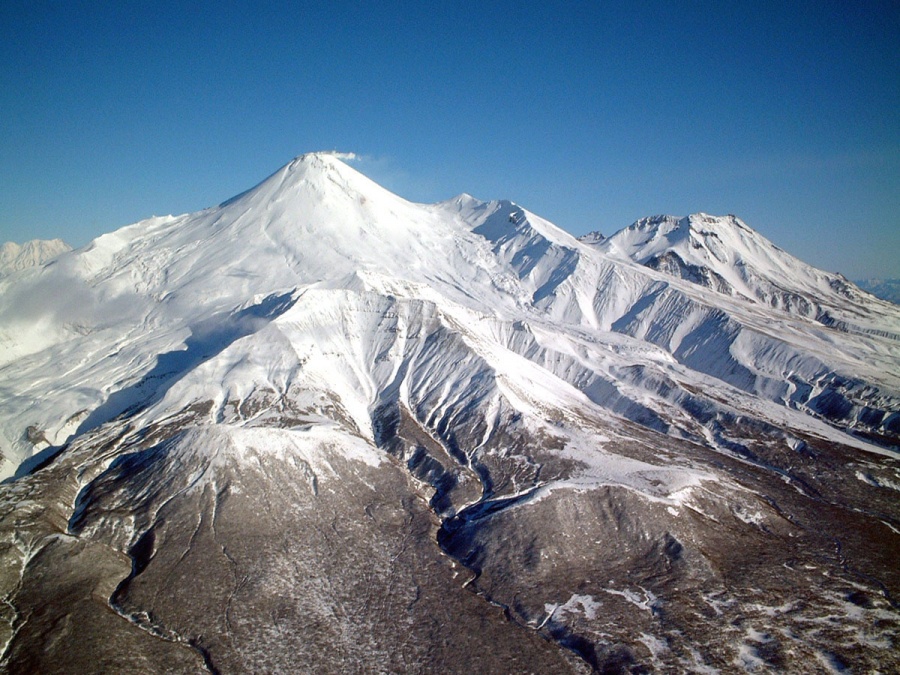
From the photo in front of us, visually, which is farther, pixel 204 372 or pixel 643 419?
pixel 643 419

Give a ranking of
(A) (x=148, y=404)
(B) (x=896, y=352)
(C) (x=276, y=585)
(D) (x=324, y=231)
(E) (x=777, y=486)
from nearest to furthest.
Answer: (C) (x=276, y=585) < (E) (x=777, y=486) < (A) (x=148, y=404) < (B) (x=896, y=352) < (D) (x=324, y=231)

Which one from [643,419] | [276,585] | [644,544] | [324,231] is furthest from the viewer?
[324,231]

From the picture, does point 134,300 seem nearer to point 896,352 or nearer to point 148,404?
point 148,404

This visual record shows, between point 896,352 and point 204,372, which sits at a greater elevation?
point 896,352

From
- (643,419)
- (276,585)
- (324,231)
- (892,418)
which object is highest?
(324,231)

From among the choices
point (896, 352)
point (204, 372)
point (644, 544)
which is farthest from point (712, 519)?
point (896, 352)

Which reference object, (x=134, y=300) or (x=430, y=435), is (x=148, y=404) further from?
(x=134, y=300)
